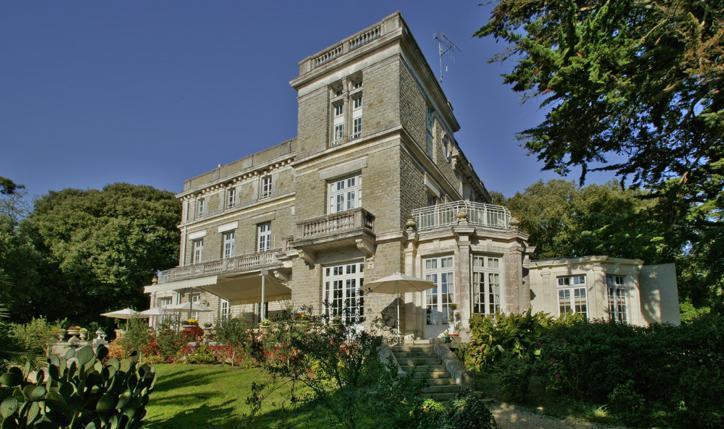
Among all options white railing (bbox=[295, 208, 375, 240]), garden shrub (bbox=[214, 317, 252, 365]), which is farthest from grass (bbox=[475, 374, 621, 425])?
white railing (bbox=[295, 208, 375, 240])

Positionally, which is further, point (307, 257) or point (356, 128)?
point (356, 128)

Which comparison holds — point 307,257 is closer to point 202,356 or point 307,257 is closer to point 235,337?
point 235,337

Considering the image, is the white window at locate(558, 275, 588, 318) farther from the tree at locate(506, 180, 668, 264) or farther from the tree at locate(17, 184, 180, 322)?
the tree at locate(17, 184, 180, 322)

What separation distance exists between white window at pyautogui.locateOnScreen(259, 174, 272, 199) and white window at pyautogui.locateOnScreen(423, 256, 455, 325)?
1122 centimetres

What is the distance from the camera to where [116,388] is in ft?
12.4

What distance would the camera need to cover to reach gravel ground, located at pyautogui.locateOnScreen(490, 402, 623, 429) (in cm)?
749

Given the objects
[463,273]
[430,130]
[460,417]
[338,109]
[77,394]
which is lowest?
[460,417]

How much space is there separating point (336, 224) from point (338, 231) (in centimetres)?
48

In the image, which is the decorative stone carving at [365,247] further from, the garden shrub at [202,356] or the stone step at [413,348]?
the garden shrub at [202,356]

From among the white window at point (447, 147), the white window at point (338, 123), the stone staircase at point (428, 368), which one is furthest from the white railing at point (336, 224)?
the white window at point (447, 147)

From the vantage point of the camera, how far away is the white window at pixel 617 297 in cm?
1630

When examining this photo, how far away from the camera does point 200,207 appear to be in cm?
2805

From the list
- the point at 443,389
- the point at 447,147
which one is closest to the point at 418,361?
the point at 443,389

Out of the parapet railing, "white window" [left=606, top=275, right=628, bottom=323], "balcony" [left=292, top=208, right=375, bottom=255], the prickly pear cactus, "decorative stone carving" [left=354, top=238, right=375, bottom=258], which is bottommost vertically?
the prickly pear cactus
